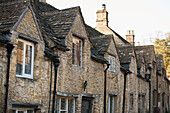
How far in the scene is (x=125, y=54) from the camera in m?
24.0

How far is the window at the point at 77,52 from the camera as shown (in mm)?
15039

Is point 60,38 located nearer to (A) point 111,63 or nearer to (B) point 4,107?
(B) point 4,107

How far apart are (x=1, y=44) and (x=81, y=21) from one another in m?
6.17

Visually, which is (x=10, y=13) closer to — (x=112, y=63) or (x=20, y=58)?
(x=20, y=58)

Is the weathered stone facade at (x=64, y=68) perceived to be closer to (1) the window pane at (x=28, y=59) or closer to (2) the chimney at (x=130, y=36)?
(1) the window pane at (x=28, y=59)

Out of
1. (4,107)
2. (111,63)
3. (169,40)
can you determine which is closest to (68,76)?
(4,107)

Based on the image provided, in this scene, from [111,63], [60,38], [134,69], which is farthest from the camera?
[134,69]

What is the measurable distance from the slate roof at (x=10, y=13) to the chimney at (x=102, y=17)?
18904 mm

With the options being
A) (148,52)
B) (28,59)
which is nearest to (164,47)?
(148,52)

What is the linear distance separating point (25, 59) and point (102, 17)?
20269 mm

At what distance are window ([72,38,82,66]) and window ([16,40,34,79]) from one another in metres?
3.51

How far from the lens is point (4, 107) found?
395 inches

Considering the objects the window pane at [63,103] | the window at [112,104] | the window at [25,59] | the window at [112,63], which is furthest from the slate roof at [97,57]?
the window at [25,59]

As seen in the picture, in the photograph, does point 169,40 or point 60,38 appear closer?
point 60,38
